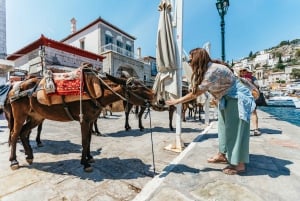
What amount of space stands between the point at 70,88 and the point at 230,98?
235cm

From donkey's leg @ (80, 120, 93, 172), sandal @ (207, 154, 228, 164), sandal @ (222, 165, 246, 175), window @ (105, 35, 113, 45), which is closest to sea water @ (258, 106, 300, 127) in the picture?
sandal @ (207, 154, 228, 164)

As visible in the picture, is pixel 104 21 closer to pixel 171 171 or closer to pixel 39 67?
pixel 39 67

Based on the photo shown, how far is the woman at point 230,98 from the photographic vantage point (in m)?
2.54

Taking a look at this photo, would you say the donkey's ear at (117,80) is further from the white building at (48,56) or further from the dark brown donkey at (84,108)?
the white building at (48,56)

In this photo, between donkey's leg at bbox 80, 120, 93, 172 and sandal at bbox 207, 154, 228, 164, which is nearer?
donkey's leg at bbox 80, 120, 93, 172

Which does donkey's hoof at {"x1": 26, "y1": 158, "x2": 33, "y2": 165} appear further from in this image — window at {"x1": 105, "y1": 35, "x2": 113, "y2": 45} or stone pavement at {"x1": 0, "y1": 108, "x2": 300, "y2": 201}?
window at {"x1": 105, "y1": 35, "x2": 113, "y2": 45}

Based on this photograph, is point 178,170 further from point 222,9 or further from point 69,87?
point 222,9

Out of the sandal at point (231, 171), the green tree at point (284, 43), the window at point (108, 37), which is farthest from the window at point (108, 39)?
the green tree at point (284, 43)

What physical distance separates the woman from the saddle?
4.68 ft

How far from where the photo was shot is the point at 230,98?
8.73ft

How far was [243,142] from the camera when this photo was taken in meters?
2.64

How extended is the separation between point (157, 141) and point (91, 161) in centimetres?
205

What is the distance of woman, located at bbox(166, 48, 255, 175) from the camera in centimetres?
254

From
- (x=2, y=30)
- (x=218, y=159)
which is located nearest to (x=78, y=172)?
(x=218, y=159)
